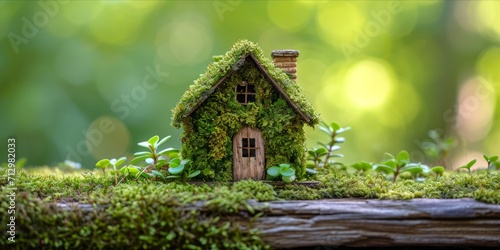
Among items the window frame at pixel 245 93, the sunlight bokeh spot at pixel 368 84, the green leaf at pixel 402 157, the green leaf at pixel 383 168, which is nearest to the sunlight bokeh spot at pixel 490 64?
the sunlight bokeh spot at pixel 368 84

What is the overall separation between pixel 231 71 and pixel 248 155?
0.60m

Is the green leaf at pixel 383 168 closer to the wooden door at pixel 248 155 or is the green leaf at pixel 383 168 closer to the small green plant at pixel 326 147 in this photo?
the small green plant at pixel 326 147

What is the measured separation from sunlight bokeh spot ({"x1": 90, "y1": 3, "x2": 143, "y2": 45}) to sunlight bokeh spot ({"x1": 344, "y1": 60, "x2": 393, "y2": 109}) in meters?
4.18

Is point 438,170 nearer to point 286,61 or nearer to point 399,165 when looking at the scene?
point 399,165

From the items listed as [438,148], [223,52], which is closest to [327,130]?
[438,148]

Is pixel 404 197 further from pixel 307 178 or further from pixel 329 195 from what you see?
pixel 307 178

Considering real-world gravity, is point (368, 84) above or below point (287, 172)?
above

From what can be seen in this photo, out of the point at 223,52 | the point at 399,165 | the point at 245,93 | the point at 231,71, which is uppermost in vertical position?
the point at 223,52

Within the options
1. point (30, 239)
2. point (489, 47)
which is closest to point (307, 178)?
point (30, 239)

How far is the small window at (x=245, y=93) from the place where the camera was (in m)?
3.05

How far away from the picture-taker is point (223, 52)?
789 centimetres

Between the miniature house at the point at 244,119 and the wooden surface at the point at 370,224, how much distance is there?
0.52 metres

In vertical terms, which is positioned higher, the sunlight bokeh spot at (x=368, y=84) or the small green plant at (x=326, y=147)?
the sunlight bokeh spot at (x=368, y=84)

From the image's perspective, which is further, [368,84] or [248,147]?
[368,84]
